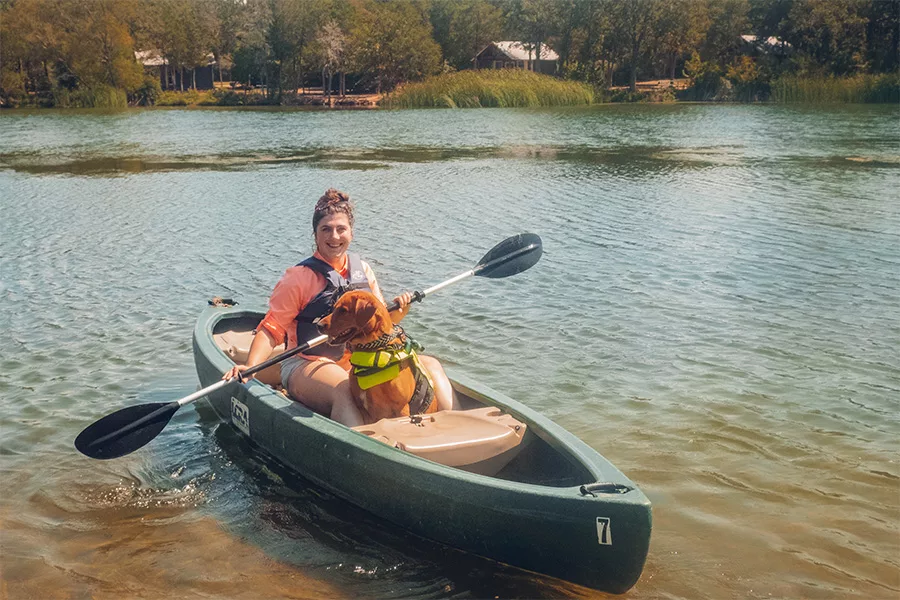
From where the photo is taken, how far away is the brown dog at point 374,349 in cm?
448

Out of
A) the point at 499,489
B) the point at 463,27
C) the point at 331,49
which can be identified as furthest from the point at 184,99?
the point at 499,489

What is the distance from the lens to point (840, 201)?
14.5 metres

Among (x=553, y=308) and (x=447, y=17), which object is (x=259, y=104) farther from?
(x=553, y=308)

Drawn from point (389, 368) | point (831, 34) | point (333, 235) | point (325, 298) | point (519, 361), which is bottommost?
point (519, 361)

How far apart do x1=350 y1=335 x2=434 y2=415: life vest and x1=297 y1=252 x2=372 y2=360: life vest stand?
1.98 feet

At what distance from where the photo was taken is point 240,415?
5762 mm

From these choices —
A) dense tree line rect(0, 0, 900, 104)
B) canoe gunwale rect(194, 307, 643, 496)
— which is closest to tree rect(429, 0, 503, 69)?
dense tree line rect(0, 0, 900, 104)

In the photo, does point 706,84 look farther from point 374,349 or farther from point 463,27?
point 374,349

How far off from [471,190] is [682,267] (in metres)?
7.54

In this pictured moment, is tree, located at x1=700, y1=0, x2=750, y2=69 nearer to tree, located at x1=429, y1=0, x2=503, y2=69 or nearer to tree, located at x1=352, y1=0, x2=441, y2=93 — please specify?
tree, located at x1=429, y1=0, x2=503, y2=69

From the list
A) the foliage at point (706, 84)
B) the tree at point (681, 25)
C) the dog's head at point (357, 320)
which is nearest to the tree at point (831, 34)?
the foliage at point (706, 84)

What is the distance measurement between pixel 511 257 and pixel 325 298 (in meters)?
2.01

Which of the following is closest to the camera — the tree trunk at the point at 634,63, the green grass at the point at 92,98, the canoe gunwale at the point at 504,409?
the canoe gunwale at the point at 504,409

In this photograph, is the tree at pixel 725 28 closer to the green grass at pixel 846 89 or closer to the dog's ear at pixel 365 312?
the green grass at pixel 846 89
